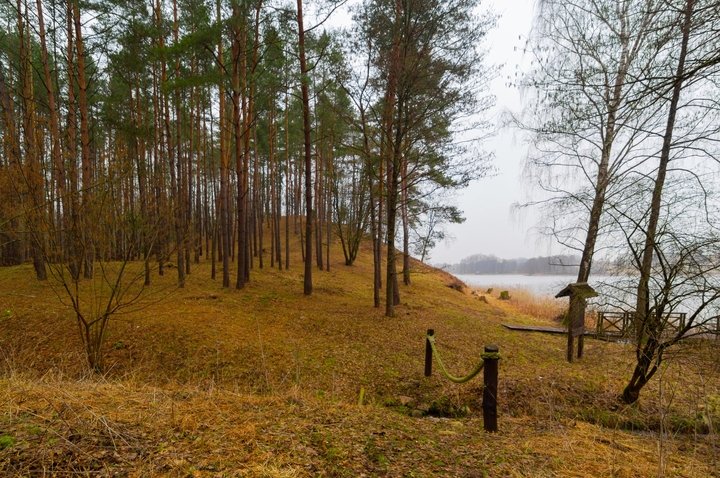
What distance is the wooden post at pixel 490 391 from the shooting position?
328cm

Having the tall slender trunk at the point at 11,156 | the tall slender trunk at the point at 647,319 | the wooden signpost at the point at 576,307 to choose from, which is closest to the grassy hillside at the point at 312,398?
the tall slender trunk at the point at 647,319

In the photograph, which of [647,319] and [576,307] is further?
[576,307]

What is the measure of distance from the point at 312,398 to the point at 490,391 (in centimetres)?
210

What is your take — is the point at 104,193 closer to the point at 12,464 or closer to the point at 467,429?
the point at 12,464

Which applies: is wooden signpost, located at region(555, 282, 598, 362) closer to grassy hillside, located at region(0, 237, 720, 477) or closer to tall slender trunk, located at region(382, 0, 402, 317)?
grassy hillside, located at region(0, 237, 720, 477)

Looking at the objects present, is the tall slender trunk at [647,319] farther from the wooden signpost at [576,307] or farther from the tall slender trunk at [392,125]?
the tall slender trunk at [392,125]

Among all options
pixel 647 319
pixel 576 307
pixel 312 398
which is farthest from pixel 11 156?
pixel 576 307

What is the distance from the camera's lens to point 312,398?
397cm

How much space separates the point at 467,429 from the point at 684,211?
384 centimetres

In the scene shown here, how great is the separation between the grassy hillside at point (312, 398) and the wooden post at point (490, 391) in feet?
0.43

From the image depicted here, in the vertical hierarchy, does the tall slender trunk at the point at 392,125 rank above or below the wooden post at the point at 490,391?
above

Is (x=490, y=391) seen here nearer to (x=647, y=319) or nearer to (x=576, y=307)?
(x=647, y=319)

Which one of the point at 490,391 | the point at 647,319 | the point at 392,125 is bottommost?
the point at 490,391

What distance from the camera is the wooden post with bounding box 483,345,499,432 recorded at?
3279mm
